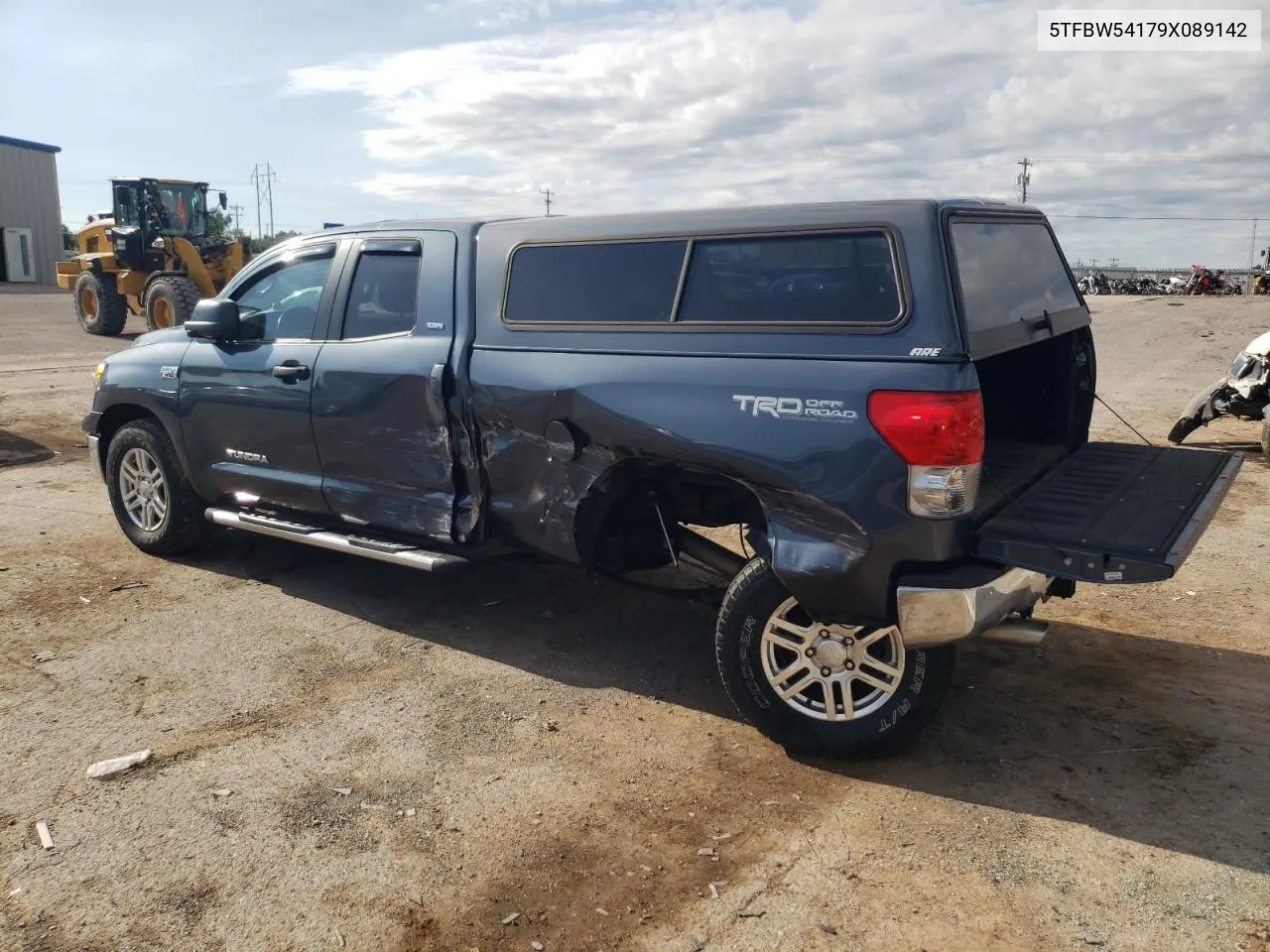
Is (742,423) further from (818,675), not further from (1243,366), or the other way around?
(1243,366)

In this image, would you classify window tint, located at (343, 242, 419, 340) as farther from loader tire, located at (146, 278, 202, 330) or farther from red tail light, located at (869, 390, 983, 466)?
loader tire, located at (146, 278, 202, 330)

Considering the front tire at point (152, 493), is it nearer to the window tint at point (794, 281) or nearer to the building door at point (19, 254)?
the window tint at point (794, 281)

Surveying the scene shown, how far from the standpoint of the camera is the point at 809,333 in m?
3.79

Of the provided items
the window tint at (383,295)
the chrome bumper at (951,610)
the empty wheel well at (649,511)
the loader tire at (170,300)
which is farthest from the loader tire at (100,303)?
the chrome bumper at (951,610)

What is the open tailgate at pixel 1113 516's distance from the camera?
3.43 meters

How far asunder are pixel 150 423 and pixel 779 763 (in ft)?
14.6

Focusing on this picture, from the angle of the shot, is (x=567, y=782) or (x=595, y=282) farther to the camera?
(x=595, y=282)

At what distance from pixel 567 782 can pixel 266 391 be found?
2918 mm

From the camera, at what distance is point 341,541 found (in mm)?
5266

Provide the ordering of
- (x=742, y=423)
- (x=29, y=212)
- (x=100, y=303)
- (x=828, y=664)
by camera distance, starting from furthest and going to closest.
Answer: (x=29, y=212)
(x=100, y=303)
(x=828, y=664)
(x=742, y=423)

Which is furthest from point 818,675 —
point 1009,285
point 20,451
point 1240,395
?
point 20,451

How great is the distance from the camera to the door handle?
5391mm

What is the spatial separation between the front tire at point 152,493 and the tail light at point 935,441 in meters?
4.48

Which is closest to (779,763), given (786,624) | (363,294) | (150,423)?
(786,624)
